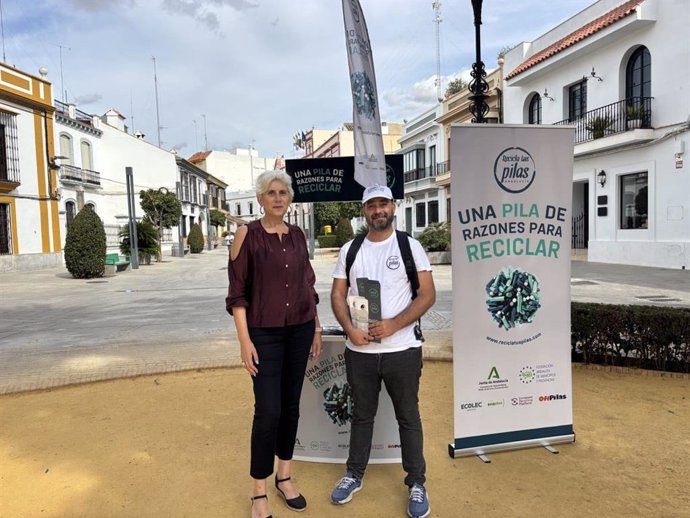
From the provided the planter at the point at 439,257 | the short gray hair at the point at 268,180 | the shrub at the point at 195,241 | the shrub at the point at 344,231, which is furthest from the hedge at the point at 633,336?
the shrub at the point at 195,241

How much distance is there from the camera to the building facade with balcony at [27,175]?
72.2 feet

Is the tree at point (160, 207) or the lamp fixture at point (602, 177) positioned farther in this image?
the tree at point (160, 207)

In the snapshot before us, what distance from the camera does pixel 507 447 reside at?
3.56 m

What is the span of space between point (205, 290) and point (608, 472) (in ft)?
39.5

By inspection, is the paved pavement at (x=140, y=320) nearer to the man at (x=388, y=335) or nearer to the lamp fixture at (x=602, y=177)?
the lamp fixture at (x=602, y=177)

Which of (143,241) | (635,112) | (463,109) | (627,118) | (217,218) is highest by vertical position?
(463,109)

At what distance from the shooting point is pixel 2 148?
868 inches

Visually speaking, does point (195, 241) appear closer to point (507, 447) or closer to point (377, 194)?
point (507, 447)

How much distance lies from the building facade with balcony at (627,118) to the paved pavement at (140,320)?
1403mm

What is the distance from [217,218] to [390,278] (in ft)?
175

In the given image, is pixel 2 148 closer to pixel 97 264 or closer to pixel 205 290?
pixel 97 264

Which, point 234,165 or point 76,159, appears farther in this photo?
point 234,165

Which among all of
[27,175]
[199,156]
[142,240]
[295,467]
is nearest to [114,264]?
[142,240]

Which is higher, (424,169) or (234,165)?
(234,165)
